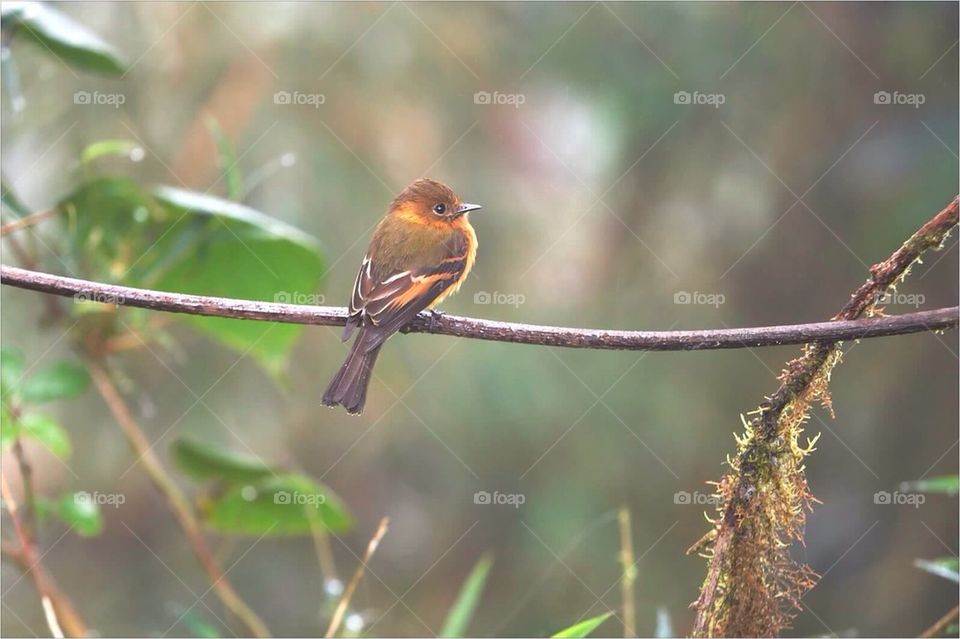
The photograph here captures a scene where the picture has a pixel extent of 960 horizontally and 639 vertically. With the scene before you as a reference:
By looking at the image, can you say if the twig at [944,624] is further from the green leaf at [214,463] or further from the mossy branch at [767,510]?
the green leaf at [214,463]

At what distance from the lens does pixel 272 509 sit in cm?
354

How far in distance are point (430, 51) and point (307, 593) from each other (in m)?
2.85

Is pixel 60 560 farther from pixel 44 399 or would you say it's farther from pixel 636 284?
pixel 636 284

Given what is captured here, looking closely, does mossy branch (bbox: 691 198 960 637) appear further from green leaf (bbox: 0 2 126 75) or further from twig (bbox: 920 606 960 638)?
green leaf (bbox: 0 2 126 75)

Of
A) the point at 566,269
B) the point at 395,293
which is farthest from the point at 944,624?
the point at 566,269

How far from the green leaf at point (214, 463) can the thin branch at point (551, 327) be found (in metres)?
0.95

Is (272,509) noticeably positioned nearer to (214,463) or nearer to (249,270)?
(214,463)

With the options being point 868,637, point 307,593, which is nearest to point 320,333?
point 307,593

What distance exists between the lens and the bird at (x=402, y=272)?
3207 millimetres

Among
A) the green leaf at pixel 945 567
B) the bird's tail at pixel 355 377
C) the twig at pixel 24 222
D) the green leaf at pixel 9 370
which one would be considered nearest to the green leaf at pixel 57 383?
the green leaf at pixel 9 370

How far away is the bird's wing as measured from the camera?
3.30m

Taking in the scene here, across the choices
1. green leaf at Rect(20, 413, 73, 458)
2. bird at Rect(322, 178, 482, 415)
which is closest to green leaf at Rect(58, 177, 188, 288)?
green leaf at Rect(20, 413, 73, 458)

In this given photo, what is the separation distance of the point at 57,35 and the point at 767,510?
2282 millimetres

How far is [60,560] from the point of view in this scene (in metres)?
5.08
